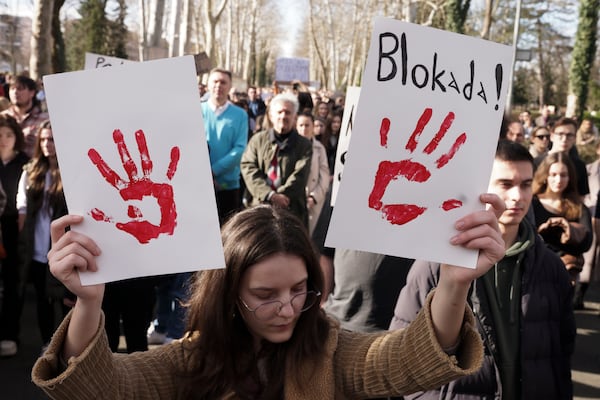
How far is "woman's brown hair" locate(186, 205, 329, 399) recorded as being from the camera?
5.97ft

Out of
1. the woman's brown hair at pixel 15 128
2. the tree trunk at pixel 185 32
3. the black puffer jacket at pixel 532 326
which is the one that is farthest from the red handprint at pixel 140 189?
the tree trunk at pixel 185 32

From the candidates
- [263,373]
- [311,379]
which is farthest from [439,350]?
[263,373]

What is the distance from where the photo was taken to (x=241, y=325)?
6.37ft

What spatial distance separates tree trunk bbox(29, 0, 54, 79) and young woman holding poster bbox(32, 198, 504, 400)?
33.9 ft

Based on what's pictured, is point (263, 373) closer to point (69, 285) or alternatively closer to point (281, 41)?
point (69, 285)

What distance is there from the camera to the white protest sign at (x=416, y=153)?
1.75 meters

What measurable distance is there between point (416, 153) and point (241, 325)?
0.63 metres

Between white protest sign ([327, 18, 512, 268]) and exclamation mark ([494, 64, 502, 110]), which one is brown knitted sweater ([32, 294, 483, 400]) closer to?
white protest sign ([327, 18, 512, 268])

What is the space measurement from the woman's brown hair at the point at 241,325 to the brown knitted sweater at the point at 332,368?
0.04 meters

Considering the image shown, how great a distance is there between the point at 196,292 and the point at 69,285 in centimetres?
48

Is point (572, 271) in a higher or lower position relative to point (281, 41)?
lower

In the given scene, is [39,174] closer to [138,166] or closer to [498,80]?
[138,166]

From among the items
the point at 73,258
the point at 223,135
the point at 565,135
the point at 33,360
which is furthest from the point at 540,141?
the point at 73,258

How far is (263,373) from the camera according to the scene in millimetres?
1861
